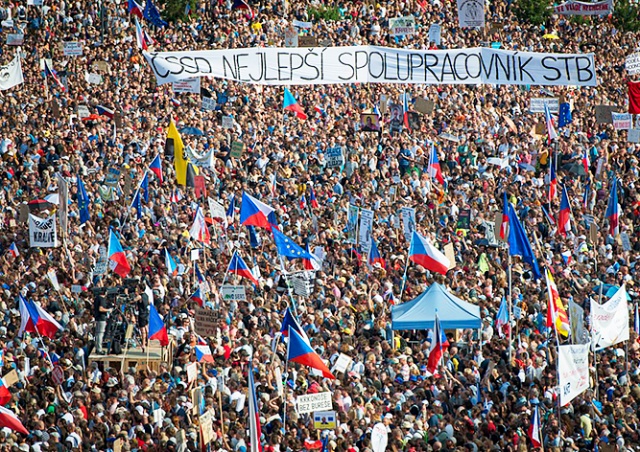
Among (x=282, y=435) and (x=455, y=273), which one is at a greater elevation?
(x=455, y=273)

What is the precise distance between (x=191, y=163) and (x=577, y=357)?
12391mm

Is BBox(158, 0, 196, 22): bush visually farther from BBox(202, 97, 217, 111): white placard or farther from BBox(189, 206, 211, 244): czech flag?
BBox(189, 206, 211, 244): czech flag

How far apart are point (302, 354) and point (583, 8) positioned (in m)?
27.0

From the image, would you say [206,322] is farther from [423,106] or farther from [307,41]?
[307,41]

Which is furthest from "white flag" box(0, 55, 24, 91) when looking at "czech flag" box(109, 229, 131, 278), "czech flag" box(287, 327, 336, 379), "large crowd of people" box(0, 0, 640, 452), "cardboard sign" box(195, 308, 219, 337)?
"czech flag" box(287, 327, 336, 379)

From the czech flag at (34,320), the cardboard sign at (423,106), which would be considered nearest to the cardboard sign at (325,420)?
the czech flag at (34,320)

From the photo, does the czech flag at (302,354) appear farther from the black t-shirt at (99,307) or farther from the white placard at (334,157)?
the white placard at (334,157)

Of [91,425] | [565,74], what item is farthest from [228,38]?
[91,425]

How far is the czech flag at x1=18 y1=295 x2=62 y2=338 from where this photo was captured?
2033 cm

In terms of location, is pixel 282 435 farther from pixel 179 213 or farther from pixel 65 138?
pixel 65 138

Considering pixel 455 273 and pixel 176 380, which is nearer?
pixel 176 380

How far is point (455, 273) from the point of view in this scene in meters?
22.0

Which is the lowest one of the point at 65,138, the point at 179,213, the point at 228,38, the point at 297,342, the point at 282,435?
the point at 282,435

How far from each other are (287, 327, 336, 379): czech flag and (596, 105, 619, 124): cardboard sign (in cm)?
1387
